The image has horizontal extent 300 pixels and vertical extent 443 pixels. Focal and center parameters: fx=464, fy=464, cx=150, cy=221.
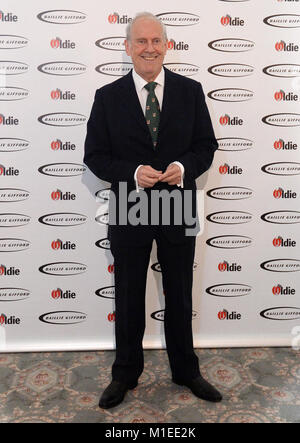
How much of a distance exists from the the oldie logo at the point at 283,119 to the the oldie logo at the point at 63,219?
1.25 m

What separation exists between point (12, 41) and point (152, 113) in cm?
100

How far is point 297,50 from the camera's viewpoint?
2701 millimetres

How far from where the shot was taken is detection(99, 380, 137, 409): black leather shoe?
92.4 inches

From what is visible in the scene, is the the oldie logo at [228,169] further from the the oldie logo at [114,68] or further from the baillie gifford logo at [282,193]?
the the oldie logo at [114,68]

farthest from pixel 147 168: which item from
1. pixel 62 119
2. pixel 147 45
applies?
pixel 62 119

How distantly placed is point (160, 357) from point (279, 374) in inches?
28.0

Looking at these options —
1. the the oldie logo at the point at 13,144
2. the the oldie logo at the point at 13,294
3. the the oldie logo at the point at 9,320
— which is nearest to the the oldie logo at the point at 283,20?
the the oldie logo at the point at 13,144

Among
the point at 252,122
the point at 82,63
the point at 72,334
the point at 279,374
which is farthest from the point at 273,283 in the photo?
the point at 82,63

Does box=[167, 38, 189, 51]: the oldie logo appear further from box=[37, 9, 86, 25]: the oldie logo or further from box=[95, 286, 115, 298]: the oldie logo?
box=[95, 286, 115, 298]: the oldie logo

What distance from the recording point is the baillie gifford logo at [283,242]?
9.59 ft

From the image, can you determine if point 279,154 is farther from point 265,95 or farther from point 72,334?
point 72,334

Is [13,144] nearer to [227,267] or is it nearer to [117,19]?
[117,19]

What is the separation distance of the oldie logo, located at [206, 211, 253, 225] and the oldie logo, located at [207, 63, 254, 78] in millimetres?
816

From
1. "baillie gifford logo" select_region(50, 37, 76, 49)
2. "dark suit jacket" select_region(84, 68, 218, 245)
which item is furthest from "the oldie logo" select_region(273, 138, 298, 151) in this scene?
"baillie gifford logo" select_region(50, 37, 76, 49)
